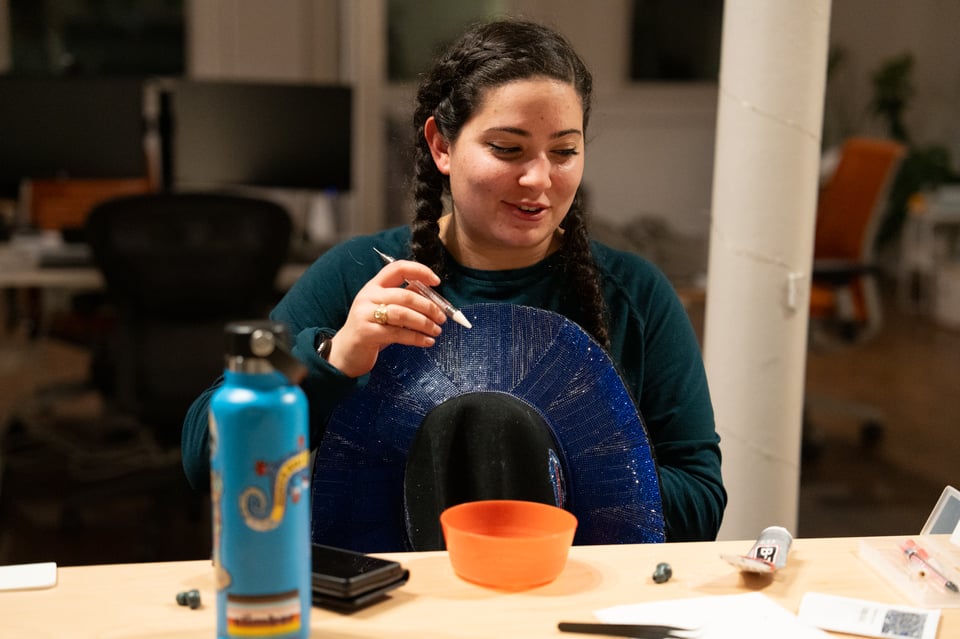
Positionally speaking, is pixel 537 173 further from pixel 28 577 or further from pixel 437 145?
pixel 28 577

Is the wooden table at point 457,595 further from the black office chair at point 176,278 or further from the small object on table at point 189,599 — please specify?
the black office chair at point 176,278

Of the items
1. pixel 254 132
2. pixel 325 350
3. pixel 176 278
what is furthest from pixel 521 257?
pixel 254 132

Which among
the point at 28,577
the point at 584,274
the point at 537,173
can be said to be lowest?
the point at 28,577

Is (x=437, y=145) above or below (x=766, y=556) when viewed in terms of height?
above

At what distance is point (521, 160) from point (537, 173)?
0.03 meters

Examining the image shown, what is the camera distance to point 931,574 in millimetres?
1108

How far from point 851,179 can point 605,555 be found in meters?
3.47

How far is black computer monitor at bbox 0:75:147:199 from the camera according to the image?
12.8 feet

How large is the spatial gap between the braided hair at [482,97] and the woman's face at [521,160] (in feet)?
0.08

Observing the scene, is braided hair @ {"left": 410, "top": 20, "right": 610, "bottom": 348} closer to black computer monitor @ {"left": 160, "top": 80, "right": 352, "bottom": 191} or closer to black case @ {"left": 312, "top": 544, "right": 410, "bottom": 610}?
black case @ {"left": 312, "top": 544, "right": 410, "bottom": 610}

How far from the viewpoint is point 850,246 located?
433 cm

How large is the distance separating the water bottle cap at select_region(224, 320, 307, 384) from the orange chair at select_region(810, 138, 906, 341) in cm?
358

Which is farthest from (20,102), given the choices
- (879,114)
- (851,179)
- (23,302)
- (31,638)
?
(879,114)

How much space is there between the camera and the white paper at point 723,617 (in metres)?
1.00
